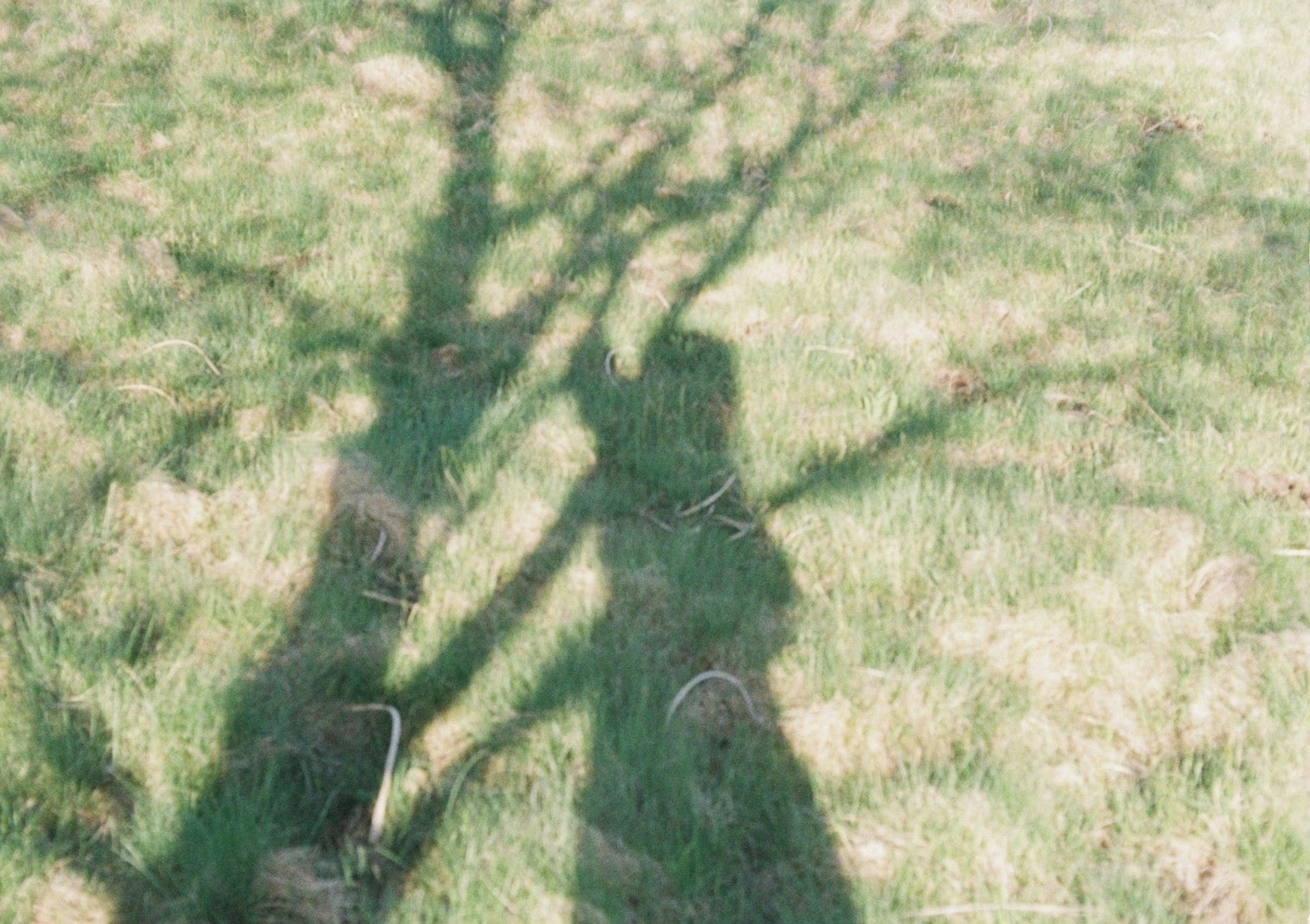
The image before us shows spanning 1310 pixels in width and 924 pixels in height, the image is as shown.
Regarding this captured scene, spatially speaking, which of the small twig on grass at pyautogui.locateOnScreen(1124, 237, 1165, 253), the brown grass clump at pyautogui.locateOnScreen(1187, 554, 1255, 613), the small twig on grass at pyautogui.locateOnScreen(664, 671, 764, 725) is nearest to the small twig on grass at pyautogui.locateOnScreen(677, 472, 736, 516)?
the small twig on grass at pyautogui.locateOnScreen(664, 671, 764, 725)

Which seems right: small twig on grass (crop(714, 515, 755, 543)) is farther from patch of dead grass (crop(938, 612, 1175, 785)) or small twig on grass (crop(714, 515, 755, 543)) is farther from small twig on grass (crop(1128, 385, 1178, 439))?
small twig on grass (crop(1128, 385, 1178, 439))

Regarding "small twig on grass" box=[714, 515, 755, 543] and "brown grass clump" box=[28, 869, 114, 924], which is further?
"small twig on grass" box=[714, 515, 755, 543]

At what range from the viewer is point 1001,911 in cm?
214

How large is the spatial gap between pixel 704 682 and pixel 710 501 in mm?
778

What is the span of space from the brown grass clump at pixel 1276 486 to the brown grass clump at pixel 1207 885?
1373mm

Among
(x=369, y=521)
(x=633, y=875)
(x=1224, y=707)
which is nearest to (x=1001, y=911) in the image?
(x=633, y=875)

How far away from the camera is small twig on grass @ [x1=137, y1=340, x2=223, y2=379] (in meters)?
3.88

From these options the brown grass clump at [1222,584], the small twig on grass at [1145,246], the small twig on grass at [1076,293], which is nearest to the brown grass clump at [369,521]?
the brown grass clump at [1222,584]

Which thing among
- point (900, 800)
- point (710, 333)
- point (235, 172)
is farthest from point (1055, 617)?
point (235, 172)

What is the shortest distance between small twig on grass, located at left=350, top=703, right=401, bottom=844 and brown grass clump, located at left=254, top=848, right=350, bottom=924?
0.13 metres

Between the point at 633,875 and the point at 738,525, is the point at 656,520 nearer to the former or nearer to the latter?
the point at 738,525

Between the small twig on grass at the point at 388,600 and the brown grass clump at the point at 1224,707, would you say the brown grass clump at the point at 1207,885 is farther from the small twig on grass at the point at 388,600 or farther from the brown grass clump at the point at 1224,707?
the small twig on grass at the point at 388,600

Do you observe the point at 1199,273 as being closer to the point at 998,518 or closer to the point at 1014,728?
the point at 998,518

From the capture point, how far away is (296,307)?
4340mm
